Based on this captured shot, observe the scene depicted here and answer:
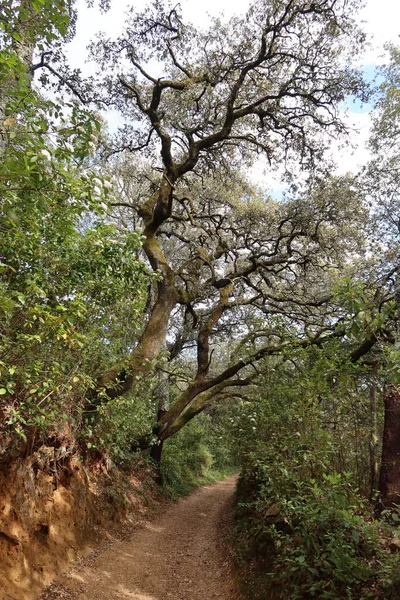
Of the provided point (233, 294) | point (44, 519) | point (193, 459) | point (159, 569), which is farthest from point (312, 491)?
point (193, 459)

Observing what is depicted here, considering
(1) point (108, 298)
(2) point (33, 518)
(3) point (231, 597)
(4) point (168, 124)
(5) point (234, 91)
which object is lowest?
(3) point (231, 597)

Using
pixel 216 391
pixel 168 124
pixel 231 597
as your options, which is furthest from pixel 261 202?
pixel 231 597

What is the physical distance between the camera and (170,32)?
9195 millimetres

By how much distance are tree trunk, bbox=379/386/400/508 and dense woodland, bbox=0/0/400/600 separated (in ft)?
0.08

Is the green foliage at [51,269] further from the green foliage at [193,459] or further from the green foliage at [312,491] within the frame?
the green foliage at [193,459]

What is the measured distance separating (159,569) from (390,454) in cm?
478

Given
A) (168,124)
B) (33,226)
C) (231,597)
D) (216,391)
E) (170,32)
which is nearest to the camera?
(33,226)

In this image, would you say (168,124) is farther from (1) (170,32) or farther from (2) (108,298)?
(2) (108,298)

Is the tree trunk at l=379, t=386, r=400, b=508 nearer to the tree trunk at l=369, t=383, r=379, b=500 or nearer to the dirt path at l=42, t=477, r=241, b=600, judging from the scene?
the tree trunk at l=369, t=383, r=379, b=500

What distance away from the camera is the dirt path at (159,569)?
5.64 m

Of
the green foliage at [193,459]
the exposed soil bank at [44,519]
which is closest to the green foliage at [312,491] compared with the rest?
the exposed soil bank at [44,519]

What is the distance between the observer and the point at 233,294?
47.1ft

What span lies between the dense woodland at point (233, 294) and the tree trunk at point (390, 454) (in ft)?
0.08

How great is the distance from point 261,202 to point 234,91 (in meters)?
→ 5.68
